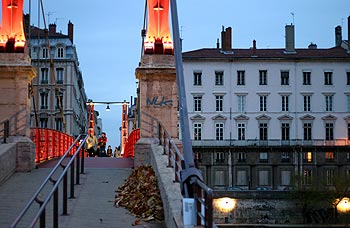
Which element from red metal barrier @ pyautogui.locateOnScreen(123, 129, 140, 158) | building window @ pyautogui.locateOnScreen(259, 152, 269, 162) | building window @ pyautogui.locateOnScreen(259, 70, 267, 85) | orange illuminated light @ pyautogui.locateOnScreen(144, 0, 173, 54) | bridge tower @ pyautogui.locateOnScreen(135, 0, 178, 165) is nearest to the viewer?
bridge tower @ pyautogui.locateOnScreen(135, 0, 178, 165)

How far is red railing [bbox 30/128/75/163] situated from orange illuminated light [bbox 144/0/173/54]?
409 cm

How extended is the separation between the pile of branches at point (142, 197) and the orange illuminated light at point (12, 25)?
17.5 ft

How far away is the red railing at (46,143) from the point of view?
748 inches

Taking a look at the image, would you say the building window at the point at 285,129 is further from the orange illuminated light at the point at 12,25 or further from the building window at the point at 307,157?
the orange illuminated light at the point at 12,25

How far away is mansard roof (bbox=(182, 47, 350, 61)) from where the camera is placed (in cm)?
7731

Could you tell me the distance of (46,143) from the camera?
20.0 meters

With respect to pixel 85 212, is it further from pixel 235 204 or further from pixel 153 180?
pixel 235 204

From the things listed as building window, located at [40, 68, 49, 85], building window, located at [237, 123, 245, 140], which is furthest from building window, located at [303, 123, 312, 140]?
building window, located at [40, 68, 49, 85]

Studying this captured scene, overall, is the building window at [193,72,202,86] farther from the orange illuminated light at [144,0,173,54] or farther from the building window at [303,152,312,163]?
the orange illuminated light at [144,0,173,54]

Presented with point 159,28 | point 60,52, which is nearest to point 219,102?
point 60,52

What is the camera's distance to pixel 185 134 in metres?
9.39

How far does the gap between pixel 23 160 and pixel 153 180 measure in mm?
4182

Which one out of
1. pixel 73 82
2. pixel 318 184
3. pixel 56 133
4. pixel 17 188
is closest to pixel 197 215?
pixel 17 188

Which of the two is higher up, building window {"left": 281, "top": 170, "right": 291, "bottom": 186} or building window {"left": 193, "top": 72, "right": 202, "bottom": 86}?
building window {"left": 193, "top": 72, "right": 202, "bottom": 86}
